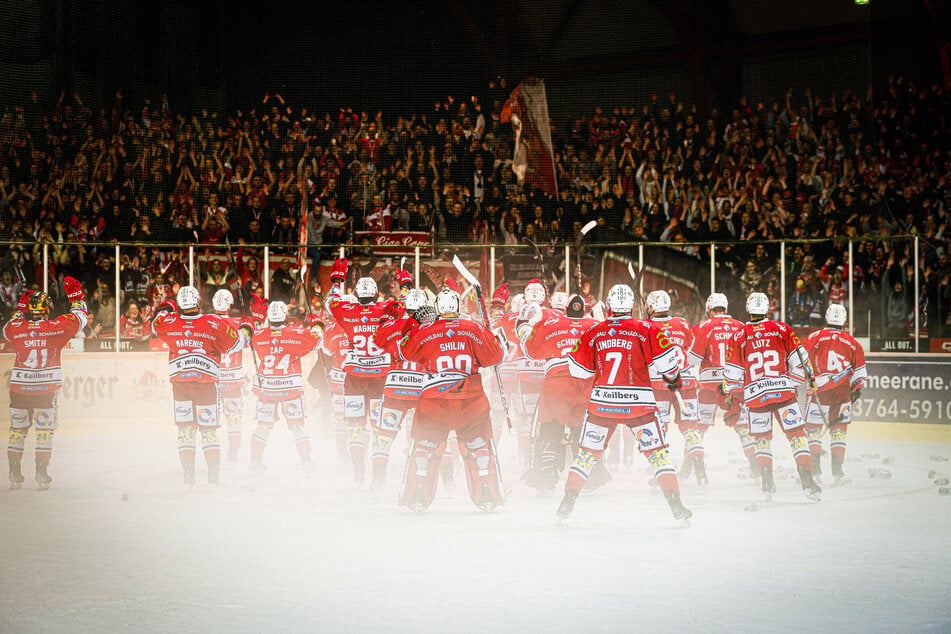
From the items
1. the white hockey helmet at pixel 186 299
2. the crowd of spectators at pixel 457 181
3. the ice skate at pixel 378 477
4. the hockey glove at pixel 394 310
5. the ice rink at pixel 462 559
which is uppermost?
the crowd of spectators at pixel 457 181

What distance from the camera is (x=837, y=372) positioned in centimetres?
826

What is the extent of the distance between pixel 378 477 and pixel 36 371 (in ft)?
9.50

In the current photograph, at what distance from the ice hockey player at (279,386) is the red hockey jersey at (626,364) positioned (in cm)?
332

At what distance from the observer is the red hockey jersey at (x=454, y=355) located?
6.30 m

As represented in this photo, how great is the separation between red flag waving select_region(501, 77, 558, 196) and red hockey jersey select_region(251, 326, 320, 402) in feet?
26.5

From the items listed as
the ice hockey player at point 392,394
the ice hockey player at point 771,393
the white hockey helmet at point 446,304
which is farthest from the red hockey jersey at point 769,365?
the ice hockey player at point 392,394

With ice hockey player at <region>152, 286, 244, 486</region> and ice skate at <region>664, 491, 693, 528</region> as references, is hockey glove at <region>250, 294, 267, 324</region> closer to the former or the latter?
ice hockey player at <region>152, 286, 244, 486</region>

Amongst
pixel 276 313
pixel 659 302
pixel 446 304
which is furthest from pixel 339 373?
pixel 659 302

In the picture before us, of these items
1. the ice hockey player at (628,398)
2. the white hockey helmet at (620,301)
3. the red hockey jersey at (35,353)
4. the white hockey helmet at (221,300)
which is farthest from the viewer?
the white hockey helmet at (221,300)

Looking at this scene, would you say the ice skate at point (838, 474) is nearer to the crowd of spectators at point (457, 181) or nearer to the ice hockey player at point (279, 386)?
the crowd of spectators at point (457, 181)

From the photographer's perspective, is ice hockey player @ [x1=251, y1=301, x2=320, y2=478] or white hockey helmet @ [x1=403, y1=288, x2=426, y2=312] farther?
ice hockey player @ [x1=251, y1=301, x2=320, y2=478]

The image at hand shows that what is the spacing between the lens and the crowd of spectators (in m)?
12.9

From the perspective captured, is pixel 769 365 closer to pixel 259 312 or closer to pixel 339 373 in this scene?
pixel 339 373

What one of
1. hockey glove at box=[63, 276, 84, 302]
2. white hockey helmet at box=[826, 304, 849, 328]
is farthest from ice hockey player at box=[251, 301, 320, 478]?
white hockey helmet at box=[826, 304, 849, 328]
